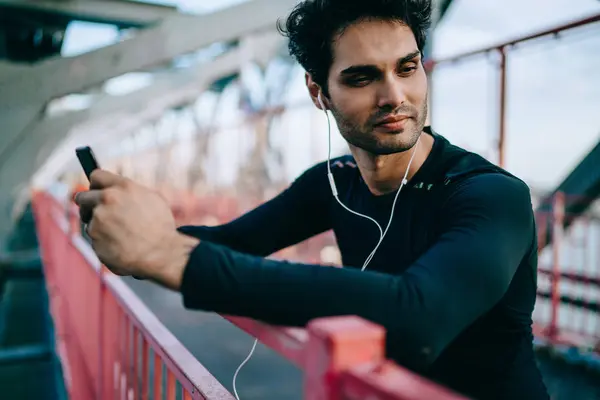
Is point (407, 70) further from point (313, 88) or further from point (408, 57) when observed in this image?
point (313, 88)

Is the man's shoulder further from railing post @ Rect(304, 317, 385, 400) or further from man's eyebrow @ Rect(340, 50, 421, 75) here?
railing post @ Rect(304, 317, 385, 400)

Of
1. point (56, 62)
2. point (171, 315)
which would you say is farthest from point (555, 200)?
point (56, 62)

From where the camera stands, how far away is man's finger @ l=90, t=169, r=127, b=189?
1036mm

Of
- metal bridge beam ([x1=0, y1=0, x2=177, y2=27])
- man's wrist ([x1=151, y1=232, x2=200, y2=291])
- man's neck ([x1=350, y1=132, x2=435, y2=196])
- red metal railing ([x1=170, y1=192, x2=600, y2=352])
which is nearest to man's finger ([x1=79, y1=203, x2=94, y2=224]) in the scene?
man's wrist ([x1=151, y1=232, x2=200, y2=291])

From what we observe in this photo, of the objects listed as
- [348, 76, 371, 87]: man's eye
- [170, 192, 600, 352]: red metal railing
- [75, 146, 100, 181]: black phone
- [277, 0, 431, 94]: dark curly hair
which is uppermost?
[277, 0, 431, 94]: dark curly hair

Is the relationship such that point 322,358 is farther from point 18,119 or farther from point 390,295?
point 18,119

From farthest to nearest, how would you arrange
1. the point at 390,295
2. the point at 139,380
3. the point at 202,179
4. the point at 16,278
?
the point at 202,179
the point at 16,278
the point at 139,380
the point at 390,295

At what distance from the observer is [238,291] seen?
3.16 feet

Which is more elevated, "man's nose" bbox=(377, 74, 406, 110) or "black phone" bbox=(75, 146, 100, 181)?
"man's nose" bbox=(377, 74, 406, 110)

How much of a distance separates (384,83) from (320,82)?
355 millimetres

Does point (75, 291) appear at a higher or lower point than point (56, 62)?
lower

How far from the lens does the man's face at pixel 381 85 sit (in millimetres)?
1457

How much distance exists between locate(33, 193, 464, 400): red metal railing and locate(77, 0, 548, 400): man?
12 centimetres

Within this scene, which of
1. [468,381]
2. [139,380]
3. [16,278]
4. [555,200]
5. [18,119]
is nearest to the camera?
[468,381]
